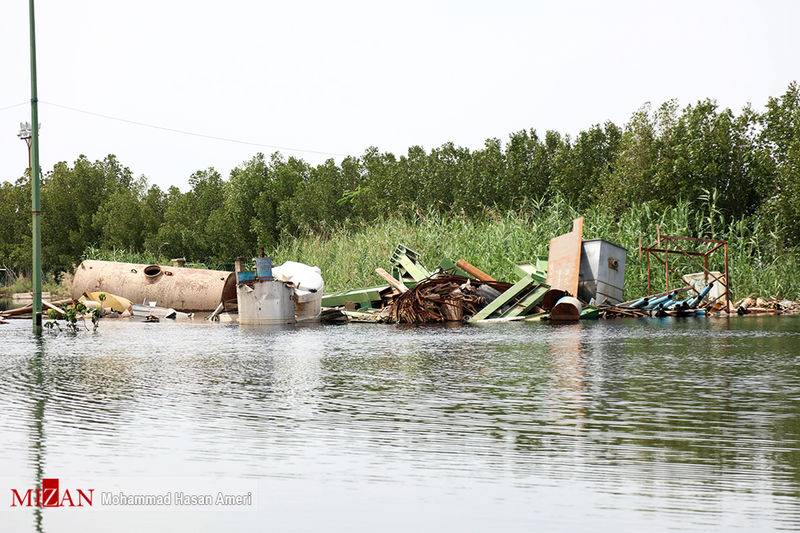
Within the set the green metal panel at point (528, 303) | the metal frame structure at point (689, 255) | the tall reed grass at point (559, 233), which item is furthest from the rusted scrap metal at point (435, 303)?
the metal frame structure at point (689, 255)

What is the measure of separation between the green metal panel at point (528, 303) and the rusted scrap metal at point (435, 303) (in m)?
0.99

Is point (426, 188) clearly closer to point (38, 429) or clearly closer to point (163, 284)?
point (163, 284)

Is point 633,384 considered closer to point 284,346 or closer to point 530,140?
point 284,346

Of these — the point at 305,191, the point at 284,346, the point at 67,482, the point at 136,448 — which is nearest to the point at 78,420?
the point at 136,448

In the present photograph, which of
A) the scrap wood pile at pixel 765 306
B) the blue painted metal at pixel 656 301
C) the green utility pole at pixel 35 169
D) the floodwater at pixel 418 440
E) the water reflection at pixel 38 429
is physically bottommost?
the floodwater at pixel 418 440

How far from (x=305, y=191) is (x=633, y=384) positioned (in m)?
44.6

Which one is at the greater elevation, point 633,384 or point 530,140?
point 530,140

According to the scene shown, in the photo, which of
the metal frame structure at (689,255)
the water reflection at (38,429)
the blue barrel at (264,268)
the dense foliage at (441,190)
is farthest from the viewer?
the dense foliage at (441,190)

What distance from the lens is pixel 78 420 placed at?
6.54 m

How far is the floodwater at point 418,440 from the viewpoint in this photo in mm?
3836

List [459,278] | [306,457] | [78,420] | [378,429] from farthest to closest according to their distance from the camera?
1. [459,278]
2. [78,420]
3. [378,429]
4. [306,457]

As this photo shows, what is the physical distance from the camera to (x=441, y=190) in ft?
158

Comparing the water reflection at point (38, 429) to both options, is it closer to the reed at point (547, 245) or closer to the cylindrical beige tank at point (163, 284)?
the cylindrical beige tank at point (163, 284)

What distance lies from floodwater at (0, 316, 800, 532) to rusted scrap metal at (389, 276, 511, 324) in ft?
31.8
